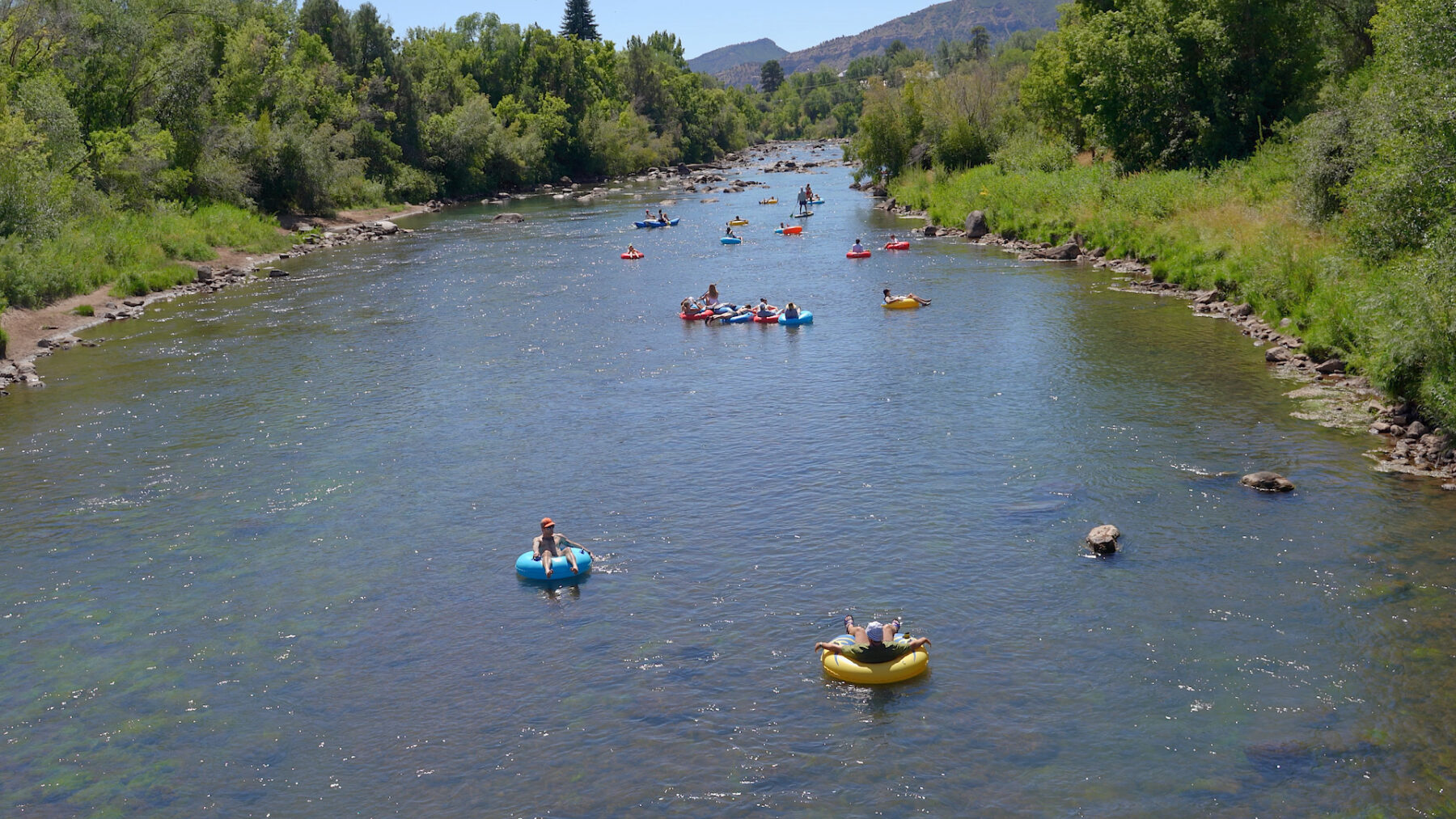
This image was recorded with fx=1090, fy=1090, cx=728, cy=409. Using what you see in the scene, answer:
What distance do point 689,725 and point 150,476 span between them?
17373mm

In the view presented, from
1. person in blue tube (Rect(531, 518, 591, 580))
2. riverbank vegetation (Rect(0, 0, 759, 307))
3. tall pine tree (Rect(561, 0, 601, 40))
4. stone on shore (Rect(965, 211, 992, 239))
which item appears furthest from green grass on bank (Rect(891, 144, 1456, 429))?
tall pine tree (Rect(561, 0, 601, 40))

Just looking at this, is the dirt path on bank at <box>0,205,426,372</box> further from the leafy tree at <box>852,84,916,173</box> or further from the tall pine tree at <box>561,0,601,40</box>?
the tall pine tree at <box>561,0,601,40</box>

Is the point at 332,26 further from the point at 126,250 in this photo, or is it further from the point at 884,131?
the point at 126,250

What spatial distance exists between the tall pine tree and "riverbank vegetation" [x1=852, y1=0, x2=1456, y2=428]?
86.9 metres

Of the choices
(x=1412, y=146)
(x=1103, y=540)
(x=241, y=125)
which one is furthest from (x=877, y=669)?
(x=241, y=125)

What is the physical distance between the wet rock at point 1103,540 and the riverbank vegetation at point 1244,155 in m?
8.40

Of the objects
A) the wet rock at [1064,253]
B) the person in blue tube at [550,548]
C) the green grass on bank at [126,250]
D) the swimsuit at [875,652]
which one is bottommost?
the swimsuit at [875,652]

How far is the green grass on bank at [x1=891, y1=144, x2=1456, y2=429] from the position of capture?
23.7 meters

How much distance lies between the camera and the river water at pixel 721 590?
14.4 meters

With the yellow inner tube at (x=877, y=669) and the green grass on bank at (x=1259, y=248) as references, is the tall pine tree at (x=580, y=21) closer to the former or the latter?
the green grass on bank at (x=1259, y=248)

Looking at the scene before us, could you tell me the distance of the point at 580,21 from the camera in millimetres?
158625

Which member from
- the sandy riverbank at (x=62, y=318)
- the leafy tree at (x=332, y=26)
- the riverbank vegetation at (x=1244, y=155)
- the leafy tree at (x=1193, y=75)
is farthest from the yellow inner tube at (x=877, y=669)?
the leafy tree at (x=332, y=26)

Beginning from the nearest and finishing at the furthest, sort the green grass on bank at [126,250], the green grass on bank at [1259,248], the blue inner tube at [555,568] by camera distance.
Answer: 1. the blue inner tube at [555,568]
2. the green grass on bank at [1259,248]
3. the green grass on bank at [126,250]

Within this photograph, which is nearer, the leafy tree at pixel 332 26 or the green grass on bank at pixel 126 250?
the green grass on bank at pixel 126 250
